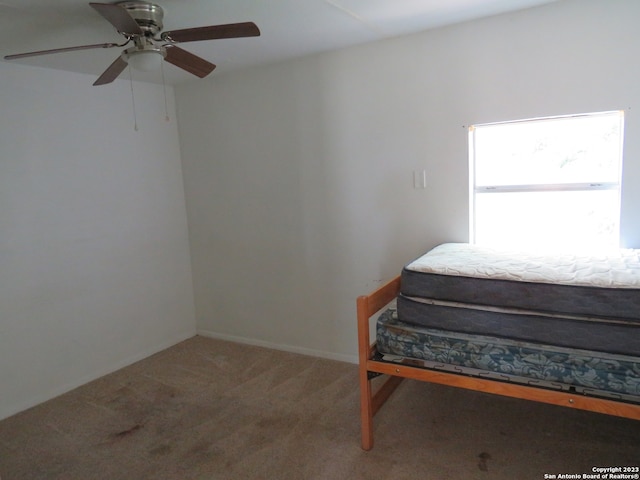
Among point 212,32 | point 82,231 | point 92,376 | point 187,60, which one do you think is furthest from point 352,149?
point 92,376

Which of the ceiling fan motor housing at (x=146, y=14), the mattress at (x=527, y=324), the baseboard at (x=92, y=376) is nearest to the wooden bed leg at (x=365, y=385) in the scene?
the mattress at (x=527, y=324)

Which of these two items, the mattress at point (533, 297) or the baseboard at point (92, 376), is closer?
the mattress at point (533, 297)

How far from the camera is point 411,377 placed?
2061mm

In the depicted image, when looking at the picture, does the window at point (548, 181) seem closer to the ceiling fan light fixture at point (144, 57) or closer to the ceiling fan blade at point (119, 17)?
the ceiling fan light fixture at point (144, 57)

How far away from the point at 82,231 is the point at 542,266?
10.1ft

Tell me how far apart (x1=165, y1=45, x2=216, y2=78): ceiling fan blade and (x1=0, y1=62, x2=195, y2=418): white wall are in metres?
1.31

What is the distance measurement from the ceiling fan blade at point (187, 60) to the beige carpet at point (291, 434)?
2075mm

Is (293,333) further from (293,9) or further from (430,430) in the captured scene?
(293,9)

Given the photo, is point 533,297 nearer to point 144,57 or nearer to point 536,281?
point 536,281

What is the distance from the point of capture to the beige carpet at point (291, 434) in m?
2.07

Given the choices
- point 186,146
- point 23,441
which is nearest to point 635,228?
point 186,146

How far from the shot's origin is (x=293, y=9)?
2.17 meters

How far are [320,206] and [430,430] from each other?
1713 mm

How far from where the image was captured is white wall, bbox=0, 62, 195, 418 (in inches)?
110
